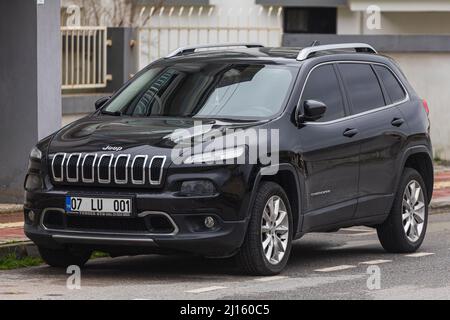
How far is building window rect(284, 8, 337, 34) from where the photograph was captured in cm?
2392

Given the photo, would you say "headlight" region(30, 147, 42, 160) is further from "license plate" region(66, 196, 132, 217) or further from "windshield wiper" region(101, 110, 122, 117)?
"windshield wiper" region(101, 110, 122, 117)

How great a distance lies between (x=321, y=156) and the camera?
37.5ft

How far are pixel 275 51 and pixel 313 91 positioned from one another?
2.35 ft

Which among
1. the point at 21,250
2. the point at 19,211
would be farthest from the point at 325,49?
the point at 19,211

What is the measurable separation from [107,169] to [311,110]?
1829mm

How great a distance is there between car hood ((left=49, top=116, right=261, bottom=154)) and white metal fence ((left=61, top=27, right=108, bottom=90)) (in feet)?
19.5

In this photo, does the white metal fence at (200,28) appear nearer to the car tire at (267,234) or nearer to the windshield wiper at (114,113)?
the windshield wiper at (114,113)

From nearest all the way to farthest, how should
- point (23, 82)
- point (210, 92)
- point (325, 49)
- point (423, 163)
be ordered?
point (210, 92) < point (325, 49) < point (423, 163) < point (23, 82)

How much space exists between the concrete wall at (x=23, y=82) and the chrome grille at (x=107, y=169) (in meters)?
4.41

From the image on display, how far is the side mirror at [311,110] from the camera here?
11281 mm

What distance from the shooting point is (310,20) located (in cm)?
2419

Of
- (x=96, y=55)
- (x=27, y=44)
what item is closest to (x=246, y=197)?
(x=27, y=44)

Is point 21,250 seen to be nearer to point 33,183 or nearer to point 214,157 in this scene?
point 33,183
